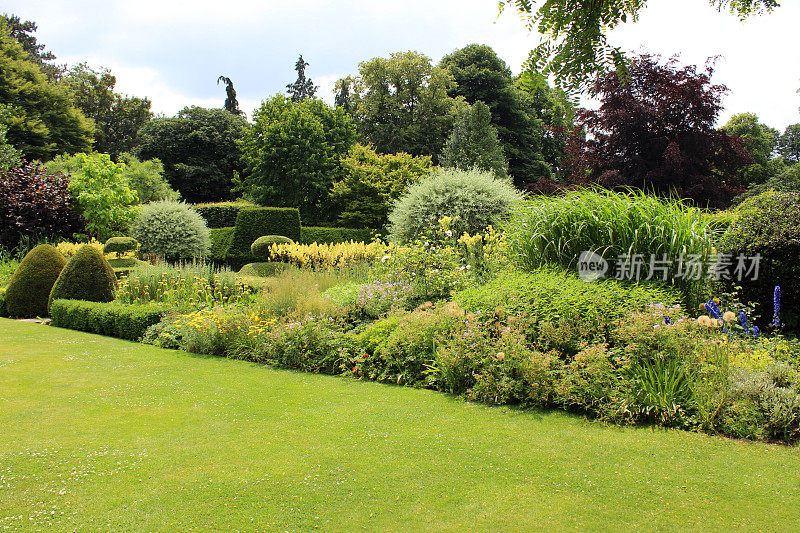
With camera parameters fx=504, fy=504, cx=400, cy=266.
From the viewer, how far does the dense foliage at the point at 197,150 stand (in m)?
30.9

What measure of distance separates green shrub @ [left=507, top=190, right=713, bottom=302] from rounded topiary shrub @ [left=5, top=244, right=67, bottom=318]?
30.6 ft

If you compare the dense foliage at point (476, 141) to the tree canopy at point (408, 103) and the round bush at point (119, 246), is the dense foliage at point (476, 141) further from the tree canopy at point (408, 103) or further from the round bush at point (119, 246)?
the round bush at point (119, 246)

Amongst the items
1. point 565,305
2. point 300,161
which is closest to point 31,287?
point 565,305

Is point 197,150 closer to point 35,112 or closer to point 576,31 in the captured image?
point 35,112

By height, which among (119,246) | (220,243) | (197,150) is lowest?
(119,246)

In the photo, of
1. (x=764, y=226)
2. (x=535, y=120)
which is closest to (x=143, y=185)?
(x=535, y=120)

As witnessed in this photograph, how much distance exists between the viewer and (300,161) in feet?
76.3

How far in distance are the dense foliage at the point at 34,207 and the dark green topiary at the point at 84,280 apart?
7.67 metres

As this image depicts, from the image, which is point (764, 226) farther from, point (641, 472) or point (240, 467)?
point (240, 467)

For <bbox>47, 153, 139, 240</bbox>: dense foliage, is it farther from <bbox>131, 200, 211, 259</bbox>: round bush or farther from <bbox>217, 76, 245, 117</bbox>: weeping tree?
<bbox>217, 76, 245, 117</bbox>: weeping tree

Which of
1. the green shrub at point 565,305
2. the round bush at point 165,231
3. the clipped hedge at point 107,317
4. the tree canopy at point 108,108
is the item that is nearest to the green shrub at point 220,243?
the round bush at point 165,231

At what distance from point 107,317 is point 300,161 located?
15777mm

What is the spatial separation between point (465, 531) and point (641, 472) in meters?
1.37

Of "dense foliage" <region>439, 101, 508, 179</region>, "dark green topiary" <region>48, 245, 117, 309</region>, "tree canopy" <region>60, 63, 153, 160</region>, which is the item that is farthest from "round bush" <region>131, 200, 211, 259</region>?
"tree canopy" <region>60, 63, 153, 160</region>
